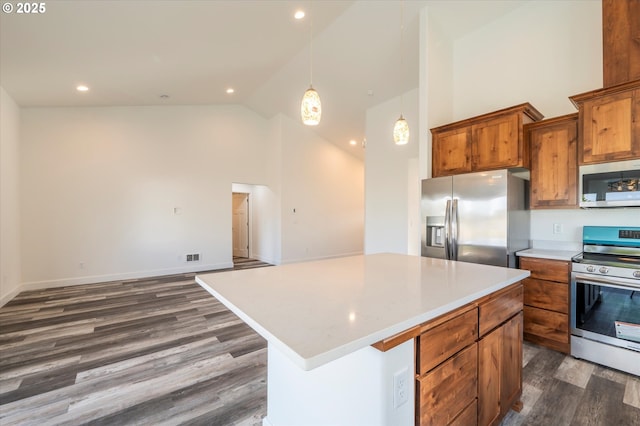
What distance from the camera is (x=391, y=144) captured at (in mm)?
5531

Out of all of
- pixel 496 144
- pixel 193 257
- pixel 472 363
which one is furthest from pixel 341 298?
pixel 193 257

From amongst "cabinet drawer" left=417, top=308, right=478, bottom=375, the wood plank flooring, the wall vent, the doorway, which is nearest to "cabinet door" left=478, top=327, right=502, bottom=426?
"cabinet drawer" left=417, top=308, right=478, bottom=375

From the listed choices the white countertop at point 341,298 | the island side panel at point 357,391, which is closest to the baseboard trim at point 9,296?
the white countertop at point 341,298

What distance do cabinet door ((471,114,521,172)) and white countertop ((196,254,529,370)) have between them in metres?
1.57

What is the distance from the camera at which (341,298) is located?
1.21 m

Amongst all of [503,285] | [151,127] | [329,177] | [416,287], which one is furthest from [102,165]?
[503,285]

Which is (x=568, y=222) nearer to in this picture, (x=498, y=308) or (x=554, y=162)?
(x=554, y=162)

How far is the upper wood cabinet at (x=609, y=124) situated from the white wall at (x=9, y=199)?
6990 millimetres

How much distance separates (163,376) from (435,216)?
10.1 ft

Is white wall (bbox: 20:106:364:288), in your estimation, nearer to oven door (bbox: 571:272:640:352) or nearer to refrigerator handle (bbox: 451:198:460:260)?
refrigerator handle (bbox: 451:198:460:260)

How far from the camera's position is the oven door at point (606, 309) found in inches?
86.2

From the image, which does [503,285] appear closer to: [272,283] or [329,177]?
[272,283]

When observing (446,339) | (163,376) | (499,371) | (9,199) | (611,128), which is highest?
(611,128)

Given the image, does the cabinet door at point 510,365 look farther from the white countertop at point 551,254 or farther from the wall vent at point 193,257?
the wall vent at point 193,257
